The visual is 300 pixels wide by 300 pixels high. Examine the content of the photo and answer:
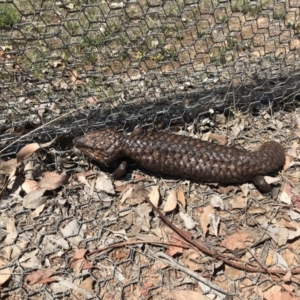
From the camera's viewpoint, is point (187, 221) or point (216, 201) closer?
point (187, 221)

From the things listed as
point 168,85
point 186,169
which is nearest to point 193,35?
point 168,85

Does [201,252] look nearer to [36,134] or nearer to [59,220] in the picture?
[59,220]

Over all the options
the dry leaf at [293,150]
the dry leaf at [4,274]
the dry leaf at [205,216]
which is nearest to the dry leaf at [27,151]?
the dry leaf at [4,274]

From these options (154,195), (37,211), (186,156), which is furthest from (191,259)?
(37,211)

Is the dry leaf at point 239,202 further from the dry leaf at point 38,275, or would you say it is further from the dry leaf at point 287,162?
the dry leaf at point 38,275

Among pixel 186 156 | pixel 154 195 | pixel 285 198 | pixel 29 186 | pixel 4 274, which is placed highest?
pixel 29 186

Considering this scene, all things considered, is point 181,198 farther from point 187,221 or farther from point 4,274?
point 4,274

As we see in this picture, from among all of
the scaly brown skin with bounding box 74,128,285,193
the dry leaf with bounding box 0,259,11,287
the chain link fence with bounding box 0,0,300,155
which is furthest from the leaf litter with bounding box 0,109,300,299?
the chain link fence with bounding box 0,0,300,155
